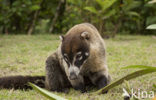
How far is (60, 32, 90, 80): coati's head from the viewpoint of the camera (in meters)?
3.66

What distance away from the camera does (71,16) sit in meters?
10.7

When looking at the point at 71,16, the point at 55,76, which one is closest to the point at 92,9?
the point at 71,16

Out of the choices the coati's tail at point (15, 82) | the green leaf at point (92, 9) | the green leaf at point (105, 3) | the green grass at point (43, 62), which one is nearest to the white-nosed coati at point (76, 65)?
the coati's tail at point (15, 82)

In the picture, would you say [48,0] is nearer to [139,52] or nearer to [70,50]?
[139,52]

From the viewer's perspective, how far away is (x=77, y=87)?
4.05 m

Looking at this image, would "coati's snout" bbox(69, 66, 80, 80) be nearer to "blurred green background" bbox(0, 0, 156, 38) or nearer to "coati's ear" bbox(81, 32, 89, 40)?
"coati's ear" bbox(81, 32, 89, 40)

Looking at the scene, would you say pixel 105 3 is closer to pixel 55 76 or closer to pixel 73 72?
pixel 55 76

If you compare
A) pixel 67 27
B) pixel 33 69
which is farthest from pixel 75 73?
pixel 67 27

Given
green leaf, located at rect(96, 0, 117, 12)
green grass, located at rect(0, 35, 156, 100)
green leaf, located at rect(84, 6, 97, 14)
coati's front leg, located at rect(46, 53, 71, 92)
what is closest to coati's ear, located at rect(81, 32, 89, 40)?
coati's front leg, located at rect(46, 53, 71, 92)

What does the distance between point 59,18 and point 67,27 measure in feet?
2.52

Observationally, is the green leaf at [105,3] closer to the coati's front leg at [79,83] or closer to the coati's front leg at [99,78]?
the coati's front leg at [99,78]

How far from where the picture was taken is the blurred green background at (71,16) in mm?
9812

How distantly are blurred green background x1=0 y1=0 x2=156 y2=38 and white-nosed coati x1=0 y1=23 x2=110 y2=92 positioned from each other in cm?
511

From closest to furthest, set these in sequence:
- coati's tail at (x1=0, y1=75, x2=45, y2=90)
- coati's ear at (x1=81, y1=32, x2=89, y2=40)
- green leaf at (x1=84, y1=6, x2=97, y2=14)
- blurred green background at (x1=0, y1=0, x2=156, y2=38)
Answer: coati's ear at (x1=81, y1=32, x2=89, y2=40)
coati's tail at (x1=0, y1=75, x2=45, y2=90)
green leaf at (x1=84, y1=6, x2=97, y2=14)
blurred green background at (x1=0, y1=0, x2=156, y2=38)
